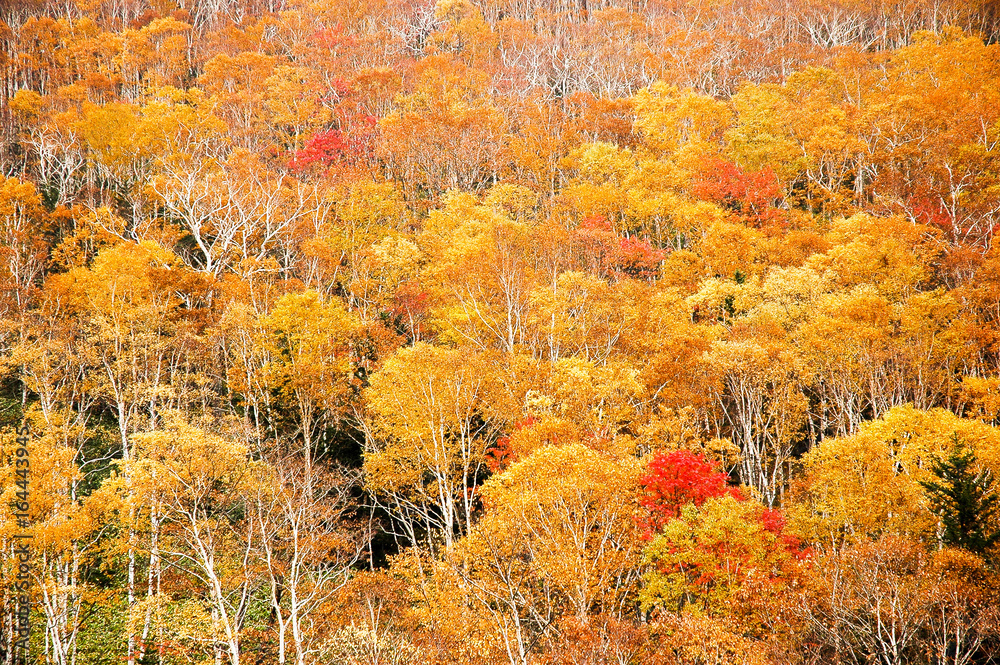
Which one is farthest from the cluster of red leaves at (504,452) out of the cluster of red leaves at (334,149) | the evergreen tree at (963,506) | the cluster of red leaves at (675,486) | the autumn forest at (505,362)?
the cluster of red leaves at (334,149)

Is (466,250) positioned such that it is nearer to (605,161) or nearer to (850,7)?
(605,161)

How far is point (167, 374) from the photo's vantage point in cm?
3412

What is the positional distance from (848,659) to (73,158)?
203ft

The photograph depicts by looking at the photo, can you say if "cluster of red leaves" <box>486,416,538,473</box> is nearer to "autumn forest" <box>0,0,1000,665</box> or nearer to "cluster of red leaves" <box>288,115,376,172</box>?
"autumn forest" <box>0,0,1000,665</box>

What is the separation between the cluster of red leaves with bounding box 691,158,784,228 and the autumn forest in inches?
10.6

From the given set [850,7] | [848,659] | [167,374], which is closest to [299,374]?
[167,374]

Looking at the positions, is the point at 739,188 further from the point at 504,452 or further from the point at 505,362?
the point at 504,452

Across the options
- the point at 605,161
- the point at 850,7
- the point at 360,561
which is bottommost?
the point at 360,561

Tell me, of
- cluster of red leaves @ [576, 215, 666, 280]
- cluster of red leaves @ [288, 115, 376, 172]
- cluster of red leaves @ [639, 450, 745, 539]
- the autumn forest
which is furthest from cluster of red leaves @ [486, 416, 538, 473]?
cluster of red leaves @ [288, 115, 376, 172]

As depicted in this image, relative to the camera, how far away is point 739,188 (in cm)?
4803

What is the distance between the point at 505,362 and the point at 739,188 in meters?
24.7

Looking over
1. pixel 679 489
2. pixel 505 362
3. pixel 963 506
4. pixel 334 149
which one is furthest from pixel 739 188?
pixel 334 149

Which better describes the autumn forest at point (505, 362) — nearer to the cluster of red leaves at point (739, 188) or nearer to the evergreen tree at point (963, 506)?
the evergreen tree at point (963, 506)

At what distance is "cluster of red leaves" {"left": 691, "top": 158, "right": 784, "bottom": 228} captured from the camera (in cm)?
4734
